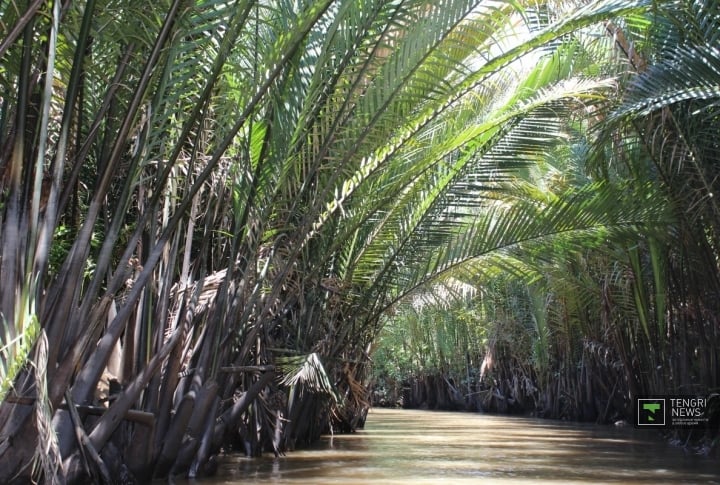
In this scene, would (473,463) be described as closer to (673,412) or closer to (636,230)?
(636,230)

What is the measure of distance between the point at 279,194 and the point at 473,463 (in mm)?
2860

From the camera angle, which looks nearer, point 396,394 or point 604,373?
point 604,373

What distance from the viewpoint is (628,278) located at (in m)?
10.3

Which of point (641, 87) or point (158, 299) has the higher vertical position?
point (641, 87)

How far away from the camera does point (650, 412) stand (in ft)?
36.2

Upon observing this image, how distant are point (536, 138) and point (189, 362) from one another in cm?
409

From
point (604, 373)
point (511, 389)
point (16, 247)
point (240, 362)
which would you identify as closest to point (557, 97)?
point (240, 362)

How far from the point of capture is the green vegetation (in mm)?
3484

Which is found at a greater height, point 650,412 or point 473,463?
point 650,412

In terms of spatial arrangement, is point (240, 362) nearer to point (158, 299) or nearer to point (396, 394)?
point (158, 299)
